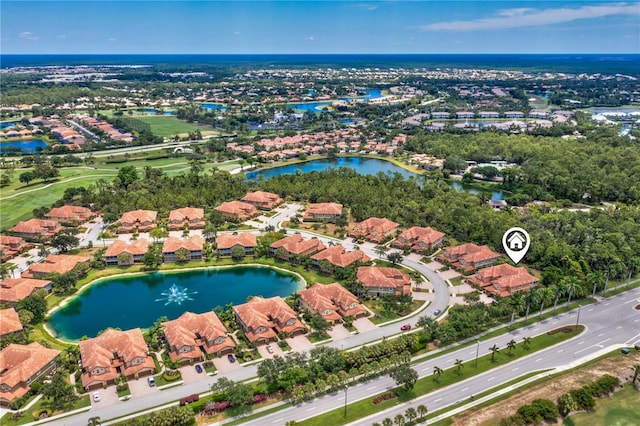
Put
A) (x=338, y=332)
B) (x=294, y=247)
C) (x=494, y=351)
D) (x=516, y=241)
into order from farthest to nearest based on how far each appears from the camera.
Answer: (x=294, y=247)
(x=516, y=241)
(x=338, y=332)
(x=494, y=351)

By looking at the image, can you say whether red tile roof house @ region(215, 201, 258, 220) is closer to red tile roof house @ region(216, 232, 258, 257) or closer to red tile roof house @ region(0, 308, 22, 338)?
red tile roof house @ region(216, 232, 258, 257)

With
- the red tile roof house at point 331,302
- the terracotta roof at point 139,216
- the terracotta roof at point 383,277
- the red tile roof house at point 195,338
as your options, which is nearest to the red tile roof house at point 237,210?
the terracotta roof at point 139,216

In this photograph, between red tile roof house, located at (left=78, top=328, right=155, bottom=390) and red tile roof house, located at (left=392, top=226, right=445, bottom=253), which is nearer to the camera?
red tile roof house, located at (left=78, top=328, right=155, bottom=390)

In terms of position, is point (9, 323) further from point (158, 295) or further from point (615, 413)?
point (615, 413)

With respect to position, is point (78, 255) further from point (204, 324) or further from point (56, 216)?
point (204, 324)

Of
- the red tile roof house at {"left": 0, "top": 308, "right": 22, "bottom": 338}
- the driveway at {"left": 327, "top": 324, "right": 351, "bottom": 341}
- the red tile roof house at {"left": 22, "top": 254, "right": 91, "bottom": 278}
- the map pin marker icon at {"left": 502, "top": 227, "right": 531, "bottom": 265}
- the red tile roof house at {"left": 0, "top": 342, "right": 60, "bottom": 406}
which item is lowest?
the driveway at {"left": 327, "top": 324, "right": 351, "bottom": 341}

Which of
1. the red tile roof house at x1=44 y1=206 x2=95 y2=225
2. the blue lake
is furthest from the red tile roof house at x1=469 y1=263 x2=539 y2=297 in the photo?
the blue lake

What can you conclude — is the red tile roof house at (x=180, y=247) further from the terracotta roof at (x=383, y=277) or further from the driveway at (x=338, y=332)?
the driveway at (x=338, y=332)

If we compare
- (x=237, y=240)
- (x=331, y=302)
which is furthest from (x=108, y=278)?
(x=331, y=302)
